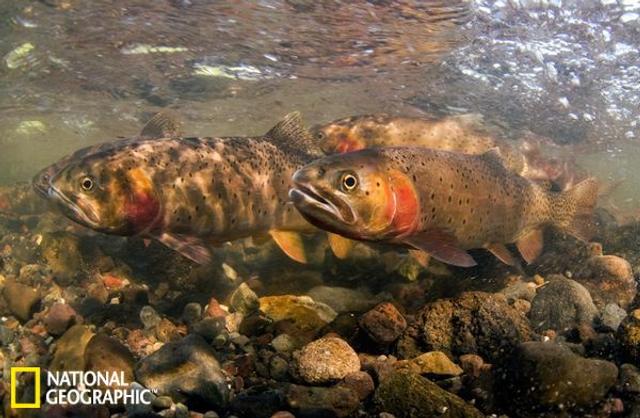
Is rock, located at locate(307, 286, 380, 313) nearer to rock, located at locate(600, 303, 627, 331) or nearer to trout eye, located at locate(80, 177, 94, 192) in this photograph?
rock, located at locate(600, 303, 627, 331)

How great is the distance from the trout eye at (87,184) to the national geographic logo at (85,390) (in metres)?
1.95

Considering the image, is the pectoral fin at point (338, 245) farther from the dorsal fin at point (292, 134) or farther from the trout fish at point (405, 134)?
the trout fish at point (405, 134)

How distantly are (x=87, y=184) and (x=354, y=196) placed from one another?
120 inches

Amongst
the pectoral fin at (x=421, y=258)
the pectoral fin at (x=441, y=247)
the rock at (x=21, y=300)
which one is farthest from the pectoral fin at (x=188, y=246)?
the pectoral fin at (x=421, y=258)

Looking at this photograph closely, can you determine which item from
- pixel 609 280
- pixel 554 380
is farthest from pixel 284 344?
pixel 609 280

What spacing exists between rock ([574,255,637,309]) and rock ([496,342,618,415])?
2990 mm

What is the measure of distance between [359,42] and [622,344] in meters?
11.8

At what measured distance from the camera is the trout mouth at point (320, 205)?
14.3 feet

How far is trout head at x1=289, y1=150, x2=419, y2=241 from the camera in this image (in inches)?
172

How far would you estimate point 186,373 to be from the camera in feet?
13.8

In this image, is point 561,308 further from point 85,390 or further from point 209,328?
point 85,390

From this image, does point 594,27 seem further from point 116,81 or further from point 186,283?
point 116,81

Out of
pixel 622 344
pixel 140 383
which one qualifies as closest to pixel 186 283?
pixel 140 383

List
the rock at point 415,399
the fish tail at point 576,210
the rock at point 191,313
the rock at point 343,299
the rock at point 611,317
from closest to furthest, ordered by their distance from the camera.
→ the rock at point 415,399 < the rock at point 611,317 < the rock at point 343,299 < the rock at point 191,313 < the fish tail at point 576,210
